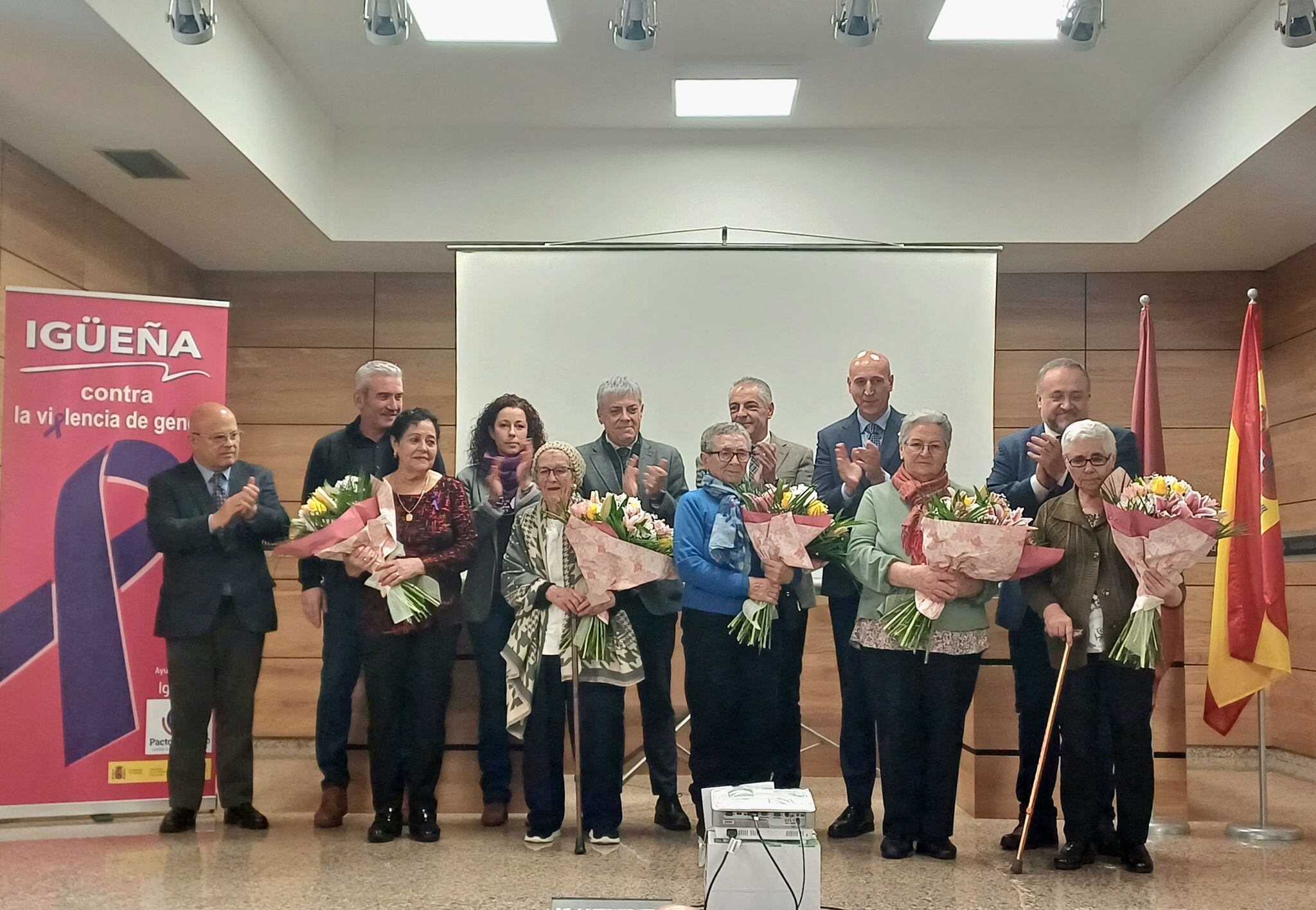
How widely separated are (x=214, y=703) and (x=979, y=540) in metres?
2.90

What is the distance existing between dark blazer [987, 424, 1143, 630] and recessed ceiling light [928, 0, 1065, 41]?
202 cm

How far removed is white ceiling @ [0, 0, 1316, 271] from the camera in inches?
209

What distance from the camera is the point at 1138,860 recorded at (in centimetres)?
387

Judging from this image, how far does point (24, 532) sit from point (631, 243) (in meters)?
3.07

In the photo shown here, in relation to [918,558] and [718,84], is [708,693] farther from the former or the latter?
[718,84]

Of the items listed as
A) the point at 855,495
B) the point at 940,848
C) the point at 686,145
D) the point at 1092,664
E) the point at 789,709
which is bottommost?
the point at 940,848

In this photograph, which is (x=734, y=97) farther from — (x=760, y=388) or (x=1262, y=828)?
(x=1262, y=828)

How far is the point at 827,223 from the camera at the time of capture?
6629 mm

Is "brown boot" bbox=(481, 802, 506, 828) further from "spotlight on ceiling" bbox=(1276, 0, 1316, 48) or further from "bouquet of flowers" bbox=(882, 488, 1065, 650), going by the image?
"spotlight on ceiling" bbox=(1276, 0, 1316, 48)

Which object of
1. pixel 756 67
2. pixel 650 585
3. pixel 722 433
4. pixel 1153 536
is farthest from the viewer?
pixel 756 67

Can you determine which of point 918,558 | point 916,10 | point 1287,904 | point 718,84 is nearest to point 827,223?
point 718,84

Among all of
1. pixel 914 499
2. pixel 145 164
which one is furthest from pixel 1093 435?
pixel 145 164

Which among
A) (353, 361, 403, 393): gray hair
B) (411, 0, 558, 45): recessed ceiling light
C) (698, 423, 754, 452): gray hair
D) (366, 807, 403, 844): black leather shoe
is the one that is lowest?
(366, 807, 403, 844): black leather shoe

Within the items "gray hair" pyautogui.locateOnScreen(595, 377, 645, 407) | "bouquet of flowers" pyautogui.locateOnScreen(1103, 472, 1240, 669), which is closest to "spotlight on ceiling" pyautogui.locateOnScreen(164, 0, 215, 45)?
"gray hair" pyautogui.locateOnScreen(595, 377, 645, 407)
